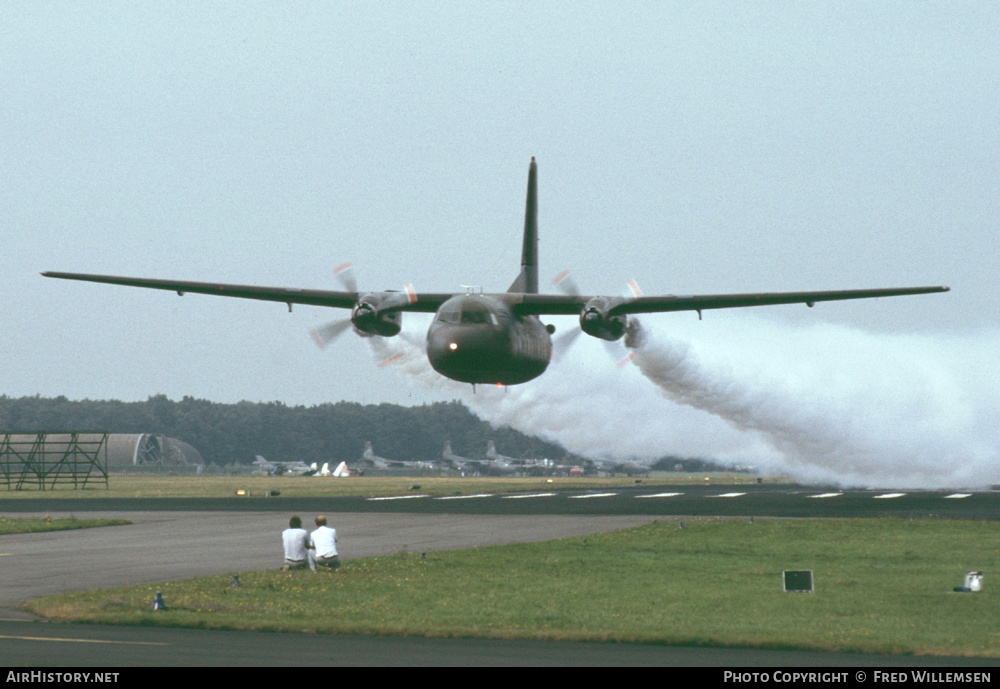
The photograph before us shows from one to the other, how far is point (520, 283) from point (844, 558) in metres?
35.8

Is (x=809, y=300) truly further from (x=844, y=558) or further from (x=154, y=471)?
(x=154, y=471)

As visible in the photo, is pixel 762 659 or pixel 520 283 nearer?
pixel 762 659


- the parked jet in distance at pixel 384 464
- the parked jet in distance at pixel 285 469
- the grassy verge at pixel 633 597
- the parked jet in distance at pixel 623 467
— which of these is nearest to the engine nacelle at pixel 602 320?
the grassy verge at pixel 633 597

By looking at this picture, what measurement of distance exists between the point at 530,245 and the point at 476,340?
17211 millimetres

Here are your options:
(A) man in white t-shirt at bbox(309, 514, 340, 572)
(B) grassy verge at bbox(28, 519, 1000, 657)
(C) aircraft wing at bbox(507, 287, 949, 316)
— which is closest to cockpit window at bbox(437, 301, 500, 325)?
(C) aircraft wing at bbox(507, 287, 949, 316)

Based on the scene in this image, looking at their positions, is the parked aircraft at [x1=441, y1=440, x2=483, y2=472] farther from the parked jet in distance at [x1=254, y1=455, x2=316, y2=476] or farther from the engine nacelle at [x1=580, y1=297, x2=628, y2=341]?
the engine nacelle at [x1=580, y1=297, x2=628, y2=341]

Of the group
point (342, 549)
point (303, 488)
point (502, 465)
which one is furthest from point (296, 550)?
Result: point (502, 465)

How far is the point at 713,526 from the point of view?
4003cm

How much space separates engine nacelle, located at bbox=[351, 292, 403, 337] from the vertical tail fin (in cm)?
961

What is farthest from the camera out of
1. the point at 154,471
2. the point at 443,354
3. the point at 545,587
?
the point at 154,471

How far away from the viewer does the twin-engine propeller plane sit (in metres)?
50.3

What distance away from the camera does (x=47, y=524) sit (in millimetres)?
42750

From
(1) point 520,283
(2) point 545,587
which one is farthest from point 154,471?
(2) point 545,587

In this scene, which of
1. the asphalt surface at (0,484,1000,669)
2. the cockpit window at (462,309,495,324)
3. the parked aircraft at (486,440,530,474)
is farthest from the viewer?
the parked aircraft at (486,440,530,474)
